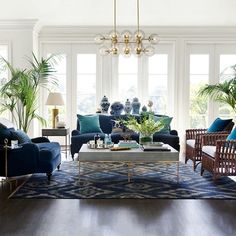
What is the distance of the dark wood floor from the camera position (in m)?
3.44

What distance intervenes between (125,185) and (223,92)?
4.27 m

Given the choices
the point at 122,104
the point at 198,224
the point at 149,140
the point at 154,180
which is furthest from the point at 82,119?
the point at 198,224

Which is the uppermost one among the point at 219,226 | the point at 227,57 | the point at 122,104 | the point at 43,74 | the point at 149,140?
the point at 227,57

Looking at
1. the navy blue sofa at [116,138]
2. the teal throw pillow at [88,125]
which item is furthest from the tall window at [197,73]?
the teal throw pillow at [88,125]

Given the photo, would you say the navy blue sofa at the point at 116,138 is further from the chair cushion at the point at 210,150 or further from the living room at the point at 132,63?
the chair cushion at the point at 210,150

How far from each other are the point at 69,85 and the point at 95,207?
5.14 meters

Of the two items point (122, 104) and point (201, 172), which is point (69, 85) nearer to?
point (122, 104)

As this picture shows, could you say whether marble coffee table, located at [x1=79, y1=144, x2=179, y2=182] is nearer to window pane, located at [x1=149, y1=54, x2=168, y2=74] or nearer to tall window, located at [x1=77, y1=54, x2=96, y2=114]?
tall window, located at [x1=77, y1=54, x2=96, y2=114]

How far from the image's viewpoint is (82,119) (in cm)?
765

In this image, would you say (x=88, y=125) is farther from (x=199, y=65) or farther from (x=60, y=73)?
(x=199, y=65)

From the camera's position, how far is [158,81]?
895 centimetres

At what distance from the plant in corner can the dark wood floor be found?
3287mm
